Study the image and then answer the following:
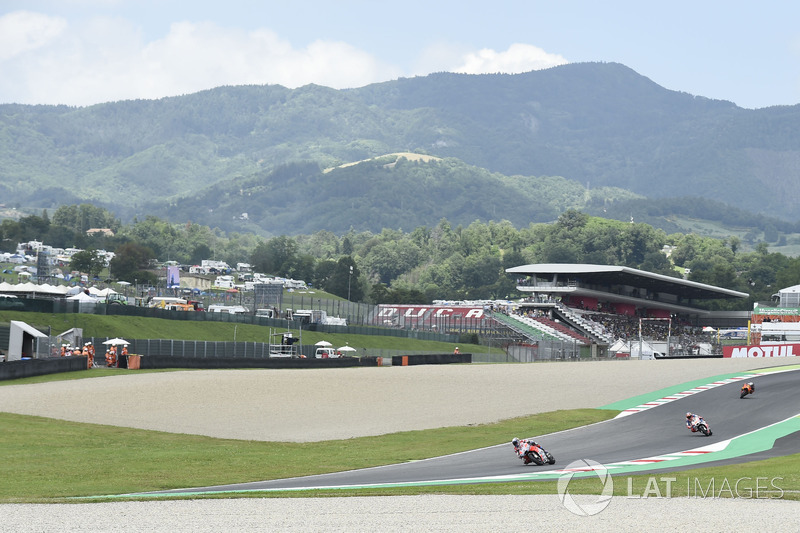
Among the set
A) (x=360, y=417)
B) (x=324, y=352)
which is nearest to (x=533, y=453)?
(x=360, y=417)

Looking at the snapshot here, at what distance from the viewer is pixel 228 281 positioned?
182375 mm

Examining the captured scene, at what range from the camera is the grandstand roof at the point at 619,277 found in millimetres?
118625

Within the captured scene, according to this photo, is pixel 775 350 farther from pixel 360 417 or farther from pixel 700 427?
pixel 360 417

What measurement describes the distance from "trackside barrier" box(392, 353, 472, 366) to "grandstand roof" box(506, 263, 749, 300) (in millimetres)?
46318

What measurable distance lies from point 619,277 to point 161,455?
102 m

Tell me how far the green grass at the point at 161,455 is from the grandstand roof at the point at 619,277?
84279 millimetres

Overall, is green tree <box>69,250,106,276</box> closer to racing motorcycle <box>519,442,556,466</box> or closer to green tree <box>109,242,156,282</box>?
green tree <box>109,242,156,282</box>

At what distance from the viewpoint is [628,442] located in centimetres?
3098

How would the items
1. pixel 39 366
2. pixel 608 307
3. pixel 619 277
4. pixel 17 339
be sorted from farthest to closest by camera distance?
pixel 608 307
pixel 619 277
pixel 17 339
pixel 39 366

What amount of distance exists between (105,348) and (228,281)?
12906cm

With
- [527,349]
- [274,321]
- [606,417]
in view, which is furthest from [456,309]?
[606,417]

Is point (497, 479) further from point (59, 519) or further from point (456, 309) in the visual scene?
point (456, 309)

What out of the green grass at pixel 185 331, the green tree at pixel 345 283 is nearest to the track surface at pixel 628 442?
the green grass at pixel 185 331

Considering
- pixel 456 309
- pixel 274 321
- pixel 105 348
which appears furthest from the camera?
pixel 456 309
